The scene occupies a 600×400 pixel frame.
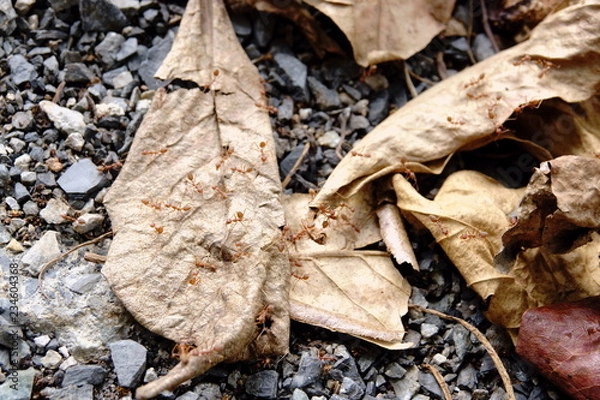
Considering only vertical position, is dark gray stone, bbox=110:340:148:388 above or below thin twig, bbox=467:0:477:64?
below

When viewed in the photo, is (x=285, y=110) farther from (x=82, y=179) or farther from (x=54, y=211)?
(x=54, y=211)

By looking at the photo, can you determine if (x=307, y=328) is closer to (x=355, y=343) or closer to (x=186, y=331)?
(x=355, y=343)

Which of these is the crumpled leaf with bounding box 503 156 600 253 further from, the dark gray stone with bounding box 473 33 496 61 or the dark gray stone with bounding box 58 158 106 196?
the dark gray stone with bounding box 58 158 106 196

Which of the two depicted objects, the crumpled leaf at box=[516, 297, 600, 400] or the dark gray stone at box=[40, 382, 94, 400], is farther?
the crumpled leaf at box=[516, 297, 600, 400]

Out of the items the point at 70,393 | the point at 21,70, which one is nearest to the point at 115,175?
the point at 21,70

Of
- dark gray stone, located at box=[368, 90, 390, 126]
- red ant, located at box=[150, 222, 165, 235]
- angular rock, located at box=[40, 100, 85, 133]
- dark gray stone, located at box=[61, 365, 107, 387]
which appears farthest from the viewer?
dark gray stone, located at box=[368, 90, 390, 126]

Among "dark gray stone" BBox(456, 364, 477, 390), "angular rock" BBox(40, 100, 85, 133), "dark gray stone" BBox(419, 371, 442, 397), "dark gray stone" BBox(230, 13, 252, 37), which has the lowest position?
"dark gray stone" BBox(456, 364, 477, 390)

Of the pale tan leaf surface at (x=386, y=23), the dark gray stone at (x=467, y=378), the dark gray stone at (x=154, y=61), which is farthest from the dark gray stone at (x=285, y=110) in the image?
the dark gray stone at (x=467, y=378)

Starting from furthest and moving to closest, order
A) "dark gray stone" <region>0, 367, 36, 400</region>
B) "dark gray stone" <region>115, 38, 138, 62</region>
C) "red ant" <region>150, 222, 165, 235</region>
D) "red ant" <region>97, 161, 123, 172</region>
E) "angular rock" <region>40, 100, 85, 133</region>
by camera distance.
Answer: "dark gray stone" <region>115, 38, 138, 62</region>
"angular rock" <region>40, 100, 85, 133</region>
"red ant" <region>97, 161, 123, 172</region>
"red ant" <region>150, 222, 165, 235</region>
"dark gray stone" <region>0, 367, 36, 400</region>

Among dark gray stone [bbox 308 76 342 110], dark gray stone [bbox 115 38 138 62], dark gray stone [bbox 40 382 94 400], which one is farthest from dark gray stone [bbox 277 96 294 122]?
dark gray stone [bbox 40 382 94 400]
